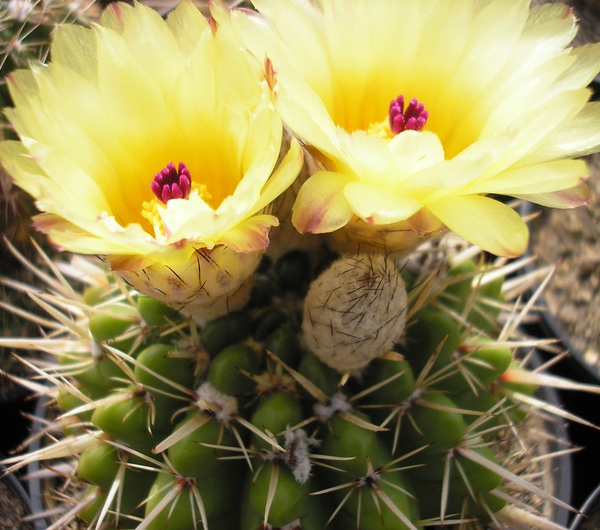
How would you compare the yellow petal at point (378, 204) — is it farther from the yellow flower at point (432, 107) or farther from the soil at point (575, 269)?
the soil at point (575, 269)

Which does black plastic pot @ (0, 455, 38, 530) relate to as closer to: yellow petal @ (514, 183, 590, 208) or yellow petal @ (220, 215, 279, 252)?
yellow petal @ (220, 215, 279, 252)

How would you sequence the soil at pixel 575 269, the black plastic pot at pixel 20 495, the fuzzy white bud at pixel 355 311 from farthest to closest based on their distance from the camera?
1. the soil at pixel 575 269
2. the black plastic pot at pixel 20 495
3. the fuzzy white bud at pixel 355 311

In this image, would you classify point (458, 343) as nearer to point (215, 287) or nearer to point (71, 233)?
point (215, 287)

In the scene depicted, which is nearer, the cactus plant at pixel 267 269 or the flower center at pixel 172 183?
the cactus plant at pixel 267 269

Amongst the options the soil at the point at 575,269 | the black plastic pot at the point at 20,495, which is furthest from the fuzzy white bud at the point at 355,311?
the soil at the point at 575,269

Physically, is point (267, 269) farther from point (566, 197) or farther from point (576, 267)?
point (576, 267)

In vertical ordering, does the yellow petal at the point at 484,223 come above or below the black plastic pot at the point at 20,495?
above

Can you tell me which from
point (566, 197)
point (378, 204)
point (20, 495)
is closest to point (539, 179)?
point (566, 197)

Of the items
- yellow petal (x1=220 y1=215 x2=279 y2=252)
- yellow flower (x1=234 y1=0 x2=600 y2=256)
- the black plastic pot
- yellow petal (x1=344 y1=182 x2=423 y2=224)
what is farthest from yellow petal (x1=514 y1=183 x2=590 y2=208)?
the black plastic pot
